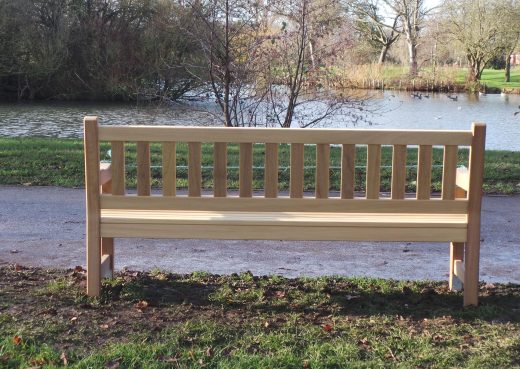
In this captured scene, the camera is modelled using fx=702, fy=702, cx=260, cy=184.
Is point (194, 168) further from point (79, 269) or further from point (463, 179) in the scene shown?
point (463, 179)

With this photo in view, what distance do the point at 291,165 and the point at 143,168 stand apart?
91 cm

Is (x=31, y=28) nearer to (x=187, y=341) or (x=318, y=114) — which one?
(x=318, y=114)

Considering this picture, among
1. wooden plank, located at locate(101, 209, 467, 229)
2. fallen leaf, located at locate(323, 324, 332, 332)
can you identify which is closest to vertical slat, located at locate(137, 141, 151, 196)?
wooden plank, located at locate(101, 209, 467, 229)

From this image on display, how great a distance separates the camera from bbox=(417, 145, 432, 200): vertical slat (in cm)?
429

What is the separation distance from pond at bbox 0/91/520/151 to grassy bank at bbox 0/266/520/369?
1011 centimetres

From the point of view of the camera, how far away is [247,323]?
3.99 metres

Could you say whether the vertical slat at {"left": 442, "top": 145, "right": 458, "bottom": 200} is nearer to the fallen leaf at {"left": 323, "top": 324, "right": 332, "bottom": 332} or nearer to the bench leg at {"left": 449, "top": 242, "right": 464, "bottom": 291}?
the bench leg at {"left": 449, "top": 242, "right": 464, "bottom": 291}

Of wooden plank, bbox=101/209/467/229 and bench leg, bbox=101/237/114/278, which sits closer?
wooden plank, bbox=101/209/467/229

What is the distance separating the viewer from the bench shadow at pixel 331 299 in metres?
4.26

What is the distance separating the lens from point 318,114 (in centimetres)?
1409

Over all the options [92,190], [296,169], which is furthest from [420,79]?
[92,190]

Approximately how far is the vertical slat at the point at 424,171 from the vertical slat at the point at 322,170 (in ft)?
1.85

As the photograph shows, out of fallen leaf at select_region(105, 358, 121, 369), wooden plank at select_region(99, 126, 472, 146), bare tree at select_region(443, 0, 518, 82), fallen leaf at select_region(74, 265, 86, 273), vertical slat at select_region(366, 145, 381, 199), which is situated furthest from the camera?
bare tree at select_region(443, 0, 518, 82)

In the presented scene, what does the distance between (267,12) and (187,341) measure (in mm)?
10269
